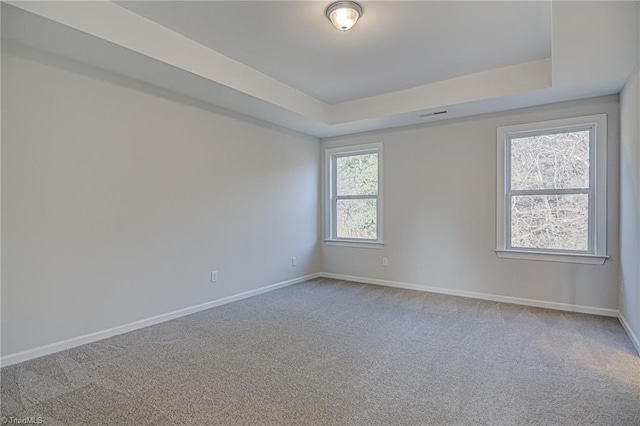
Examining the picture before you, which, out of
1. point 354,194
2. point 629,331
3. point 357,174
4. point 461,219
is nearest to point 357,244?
point 354,194

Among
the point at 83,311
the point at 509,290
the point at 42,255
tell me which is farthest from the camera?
the point at 509,290

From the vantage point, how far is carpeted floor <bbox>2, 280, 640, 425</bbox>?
1932 millimetres

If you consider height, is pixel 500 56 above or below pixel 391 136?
above

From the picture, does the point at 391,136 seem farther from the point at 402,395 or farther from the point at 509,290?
→ the point at 402,395

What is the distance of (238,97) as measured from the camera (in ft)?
12.3

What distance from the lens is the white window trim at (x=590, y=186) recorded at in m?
3.66

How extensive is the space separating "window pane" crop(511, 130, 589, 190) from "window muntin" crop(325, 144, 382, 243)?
186 centimetres

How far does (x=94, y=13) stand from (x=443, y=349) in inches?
146

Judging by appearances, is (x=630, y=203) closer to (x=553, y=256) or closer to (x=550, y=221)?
(x=550, y=221)

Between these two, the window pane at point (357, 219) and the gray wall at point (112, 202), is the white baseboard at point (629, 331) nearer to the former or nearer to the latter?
the window pane at point (357, 219)

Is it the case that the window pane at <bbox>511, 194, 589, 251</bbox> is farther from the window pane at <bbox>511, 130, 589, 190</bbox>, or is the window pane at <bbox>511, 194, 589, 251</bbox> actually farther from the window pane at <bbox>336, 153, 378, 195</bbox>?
the window pane at <bbox>336, 153, 378, 195</bbox>

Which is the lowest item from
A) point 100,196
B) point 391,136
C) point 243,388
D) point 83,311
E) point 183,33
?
point 243,388

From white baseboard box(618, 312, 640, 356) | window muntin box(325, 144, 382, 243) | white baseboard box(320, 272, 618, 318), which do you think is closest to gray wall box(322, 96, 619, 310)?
white baseboard box(320, 272, 618, 318)

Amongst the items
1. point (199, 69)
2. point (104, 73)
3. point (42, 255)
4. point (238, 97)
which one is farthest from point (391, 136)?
point (42, 255)
